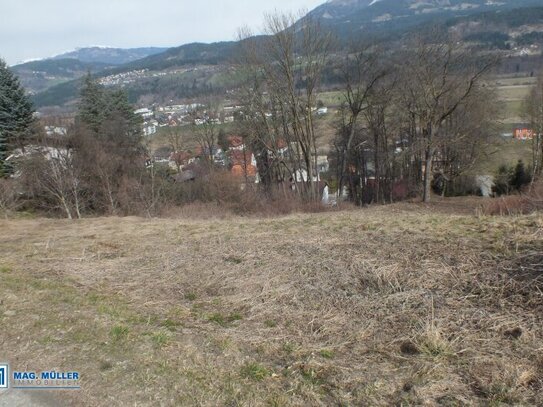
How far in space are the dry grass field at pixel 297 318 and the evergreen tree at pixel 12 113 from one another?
2443cm

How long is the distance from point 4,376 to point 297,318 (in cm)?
314

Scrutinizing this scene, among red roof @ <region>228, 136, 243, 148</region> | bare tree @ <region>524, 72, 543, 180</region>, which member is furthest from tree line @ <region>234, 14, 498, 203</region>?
red roof @ <region>228, 136, 243, 148</region>

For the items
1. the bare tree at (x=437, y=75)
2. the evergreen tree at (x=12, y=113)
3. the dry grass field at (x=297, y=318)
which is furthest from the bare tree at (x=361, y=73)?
the evergreen tree at (x=12, y=113)

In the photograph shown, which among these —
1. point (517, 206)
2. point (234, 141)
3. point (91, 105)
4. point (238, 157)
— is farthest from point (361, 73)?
point (91, 105)

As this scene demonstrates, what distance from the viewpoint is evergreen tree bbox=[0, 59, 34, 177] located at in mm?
28516

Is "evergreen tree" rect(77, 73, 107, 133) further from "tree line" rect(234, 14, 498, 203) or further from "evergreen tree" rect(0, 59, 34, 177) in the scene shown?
"tree line" rect(234, 14, 498, 203)

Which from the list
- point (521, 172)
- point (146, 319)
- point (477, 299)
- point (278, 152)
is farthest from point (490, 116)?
point (146, 319)

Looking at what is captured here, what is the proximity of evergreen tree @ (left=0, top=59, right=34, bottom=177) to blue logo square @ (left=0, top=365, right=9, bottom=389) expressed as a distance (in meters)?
27.9

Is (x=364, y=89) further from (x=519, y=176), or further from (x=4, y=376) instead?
(x=4, y=376)

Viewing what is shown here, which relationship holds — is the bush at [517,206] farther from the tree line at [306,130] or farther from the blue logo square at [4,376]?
the tree line at [306,130]

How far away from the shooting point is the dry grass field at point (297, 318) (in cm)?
366

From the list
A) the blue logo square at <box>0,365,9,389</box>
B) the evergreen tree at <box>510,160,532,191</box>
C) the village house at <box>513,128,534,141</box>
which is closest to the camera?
the blue logo square at <box>0,365,9,389</box>

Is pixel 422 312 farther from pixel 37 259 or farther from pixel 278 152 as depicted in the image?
pixel 278 152

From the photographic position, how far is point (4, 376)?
13.5 ft
